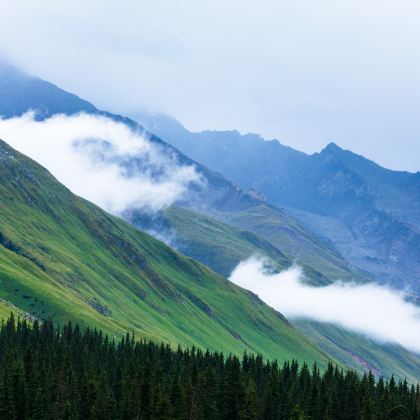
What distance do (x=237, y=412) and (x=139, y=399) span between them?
23343 millimetres

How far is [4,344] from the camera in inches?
7234

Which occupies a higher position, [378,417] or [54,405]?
[378,417]

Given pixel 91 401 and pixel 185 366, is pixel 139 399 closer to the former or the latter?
pixel 91 401

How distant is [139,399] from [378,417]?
4760 centimetres

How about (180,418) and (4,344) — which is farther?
(4,344)

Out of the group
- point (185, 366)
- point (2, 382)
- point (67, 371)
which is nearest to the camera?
point (2, 382)

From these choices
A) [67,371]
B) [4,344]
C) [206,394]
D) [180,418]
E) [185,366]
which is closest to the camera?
[180,418]

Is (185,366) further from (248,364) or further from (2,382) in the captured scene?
(2,382)

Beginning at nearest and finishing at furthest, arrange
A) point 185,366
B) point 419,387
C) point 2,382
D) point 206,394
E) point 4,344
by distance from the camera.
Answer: point 2,382, point 206,394, point 419,387, point 4,344, point 185,366

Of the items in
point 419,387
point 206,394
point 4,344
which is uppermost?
point 419,387

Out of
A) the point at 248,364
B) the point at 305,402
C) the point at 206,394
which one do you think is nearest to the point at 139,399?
the point at 206,394

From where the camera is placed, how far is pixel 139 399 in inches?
4592

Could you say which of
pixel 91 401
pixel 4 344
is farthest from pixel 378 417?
pixel 4 344

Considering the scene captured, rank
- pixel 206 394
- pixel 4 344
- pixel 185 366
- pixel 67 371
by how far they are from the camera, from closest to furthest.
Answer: pixel 206 394
pixel 67 371
pixel 4 344
pixel 185 366
